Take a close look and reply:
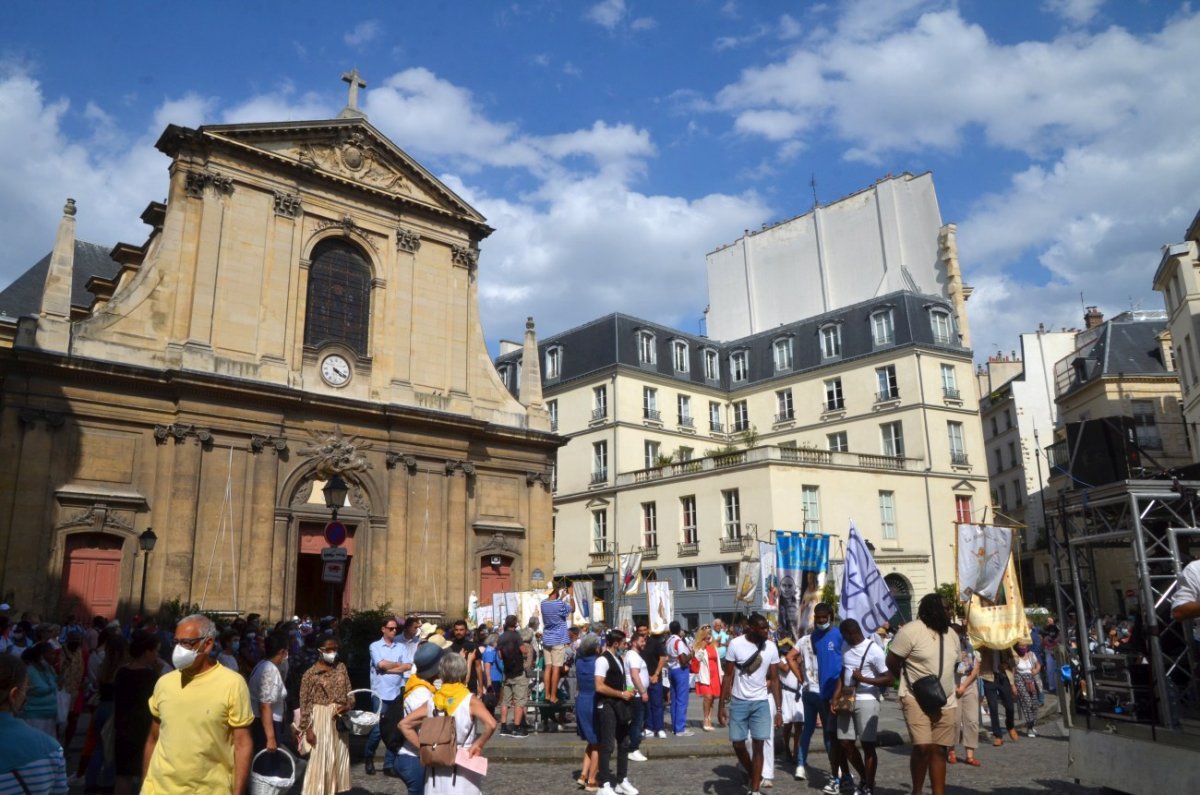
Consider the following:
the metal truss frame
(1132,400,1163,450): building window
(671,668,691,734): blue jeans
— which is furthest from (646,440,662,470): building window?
the metal truss frame

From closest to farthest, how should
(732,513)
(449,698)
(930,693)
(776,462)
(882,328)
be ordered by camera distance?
1. (449,698)
2. (930,693)
3. (776,462)
4. (732,513)
5. (882,328)

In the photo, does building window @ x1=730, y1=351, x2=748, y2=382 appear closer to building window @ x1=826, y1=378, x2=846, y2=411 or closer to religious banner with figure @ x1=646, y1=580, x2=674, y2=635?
building window @ x1=826, y1=378, x2=846, y2=411

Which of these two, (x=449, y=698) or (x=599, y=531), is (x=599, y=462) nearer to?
(x=599, y=531)

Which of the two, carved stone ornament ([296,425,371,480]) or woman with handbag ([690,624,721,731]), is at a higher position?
carved stone ornament ([296,425,371,480])

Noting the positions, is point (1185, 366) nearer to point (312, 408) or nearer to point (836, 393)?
point (836, 393)

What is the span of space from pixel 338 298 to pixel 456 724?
20.9 metres

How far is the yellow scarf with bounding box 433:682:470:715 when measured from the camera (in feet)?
18.9

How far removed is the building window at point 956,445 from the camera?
36.2 metres

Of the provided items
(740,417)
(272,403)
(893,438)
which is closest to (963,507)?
(893,438)

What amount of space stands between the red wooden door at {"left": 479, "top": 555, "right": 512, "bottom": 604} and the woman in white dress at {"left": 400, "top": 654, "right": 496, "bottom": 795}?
1980cm

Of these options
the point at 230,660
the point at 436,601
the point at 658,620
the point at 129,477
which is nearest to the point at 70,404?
the point at 129,477

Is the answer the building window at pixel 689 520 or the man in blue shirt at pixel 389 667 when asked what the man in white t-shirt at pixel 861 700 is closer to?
the man in blue shirt at pixel 389 667

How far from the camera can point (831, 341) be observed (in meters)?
39.4

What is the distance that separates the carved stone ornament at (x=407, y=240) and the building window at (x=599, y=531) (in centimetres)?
1539
